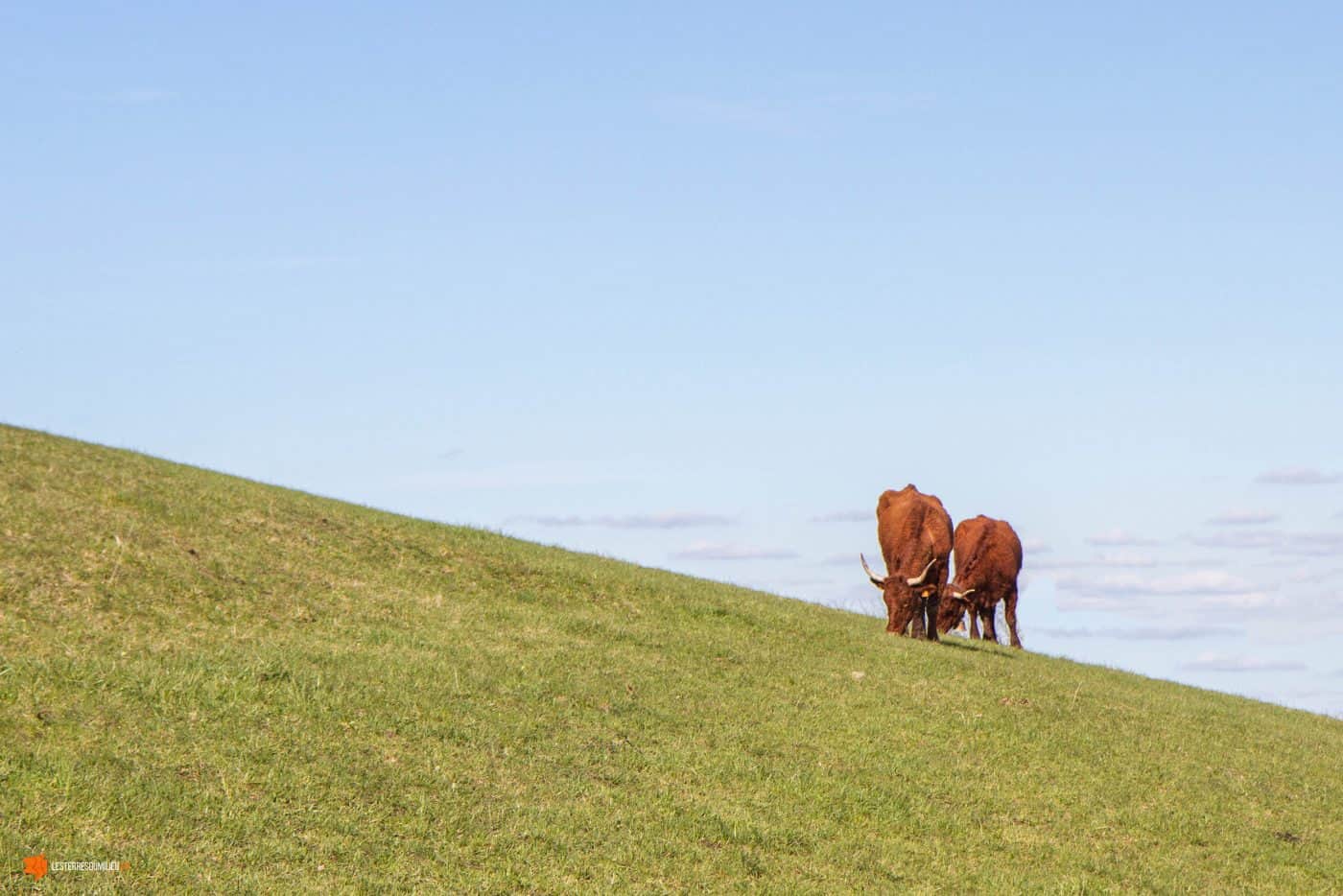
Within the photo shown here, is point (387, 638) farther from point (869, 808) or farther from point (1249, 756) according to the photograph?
point (1249, 756)

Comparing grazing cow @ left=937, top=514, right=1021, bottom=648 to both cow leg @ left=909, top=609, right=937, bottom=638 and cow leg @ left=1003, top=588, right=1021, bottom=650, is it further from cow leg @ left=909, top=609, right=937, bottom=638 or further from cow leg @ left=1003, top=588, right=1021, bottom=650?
cow leg @ left=909, top=609, right=937, bottom=638

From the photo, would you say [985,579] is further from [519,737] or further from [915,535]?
[519,737]

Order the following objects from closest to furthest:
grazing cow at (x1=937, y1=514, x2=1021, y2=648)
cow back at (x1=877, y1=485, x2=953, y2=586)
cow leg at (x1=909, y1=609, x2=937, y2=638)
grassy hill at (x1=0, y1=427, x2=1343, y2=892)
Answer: grassy hill at (x1=0, y1=427, x2=1343, y2=892) < cow leg at (x1=909, y1=609, x2=937, y2=638) < cow back at (x1=877, y1=485, x2=953, y2=586) < grazing cow at (x1=937, y1=514, x2=1021, y2=648)

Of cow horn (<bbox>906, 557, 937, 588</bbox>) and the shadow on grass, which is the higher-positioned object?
cow horn (<bbox>906, 557, 937, 588</bbox>)

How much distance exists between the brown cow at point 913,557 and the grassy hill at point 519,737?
1.39 meters

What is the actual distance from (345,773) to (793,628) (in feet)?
40.0

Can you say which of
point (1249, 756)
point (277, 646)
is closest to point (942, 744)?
point (1249, 756)

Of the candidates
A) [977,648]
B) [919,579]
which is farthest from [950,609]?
Answer: [919,579]

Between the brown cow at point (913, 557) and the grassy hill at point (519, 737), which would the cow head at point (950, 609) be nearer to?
the brown cow at point (913, 557)

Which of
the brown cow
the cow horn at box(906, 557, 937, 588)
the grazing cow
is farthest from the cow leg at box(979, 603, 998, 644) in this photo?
the cow horn at box(906, 557, 937, 588)

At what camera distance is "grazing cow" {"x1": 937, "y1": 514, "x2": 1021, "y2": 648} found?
3288 centimetres

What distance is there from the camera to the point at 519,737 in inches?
616

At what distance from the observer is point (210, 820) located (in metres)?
12.1

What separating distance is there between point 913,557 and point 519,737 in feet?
46.6
